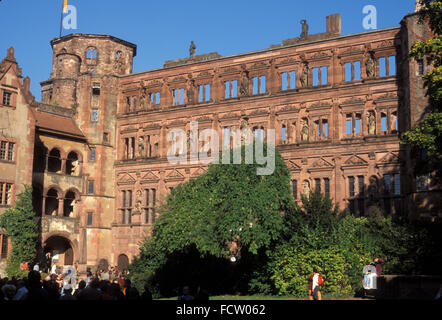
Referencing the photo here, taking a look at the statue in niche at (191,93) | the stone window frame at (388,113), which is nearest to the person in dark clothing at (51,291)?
the stone window frame at (388,113)

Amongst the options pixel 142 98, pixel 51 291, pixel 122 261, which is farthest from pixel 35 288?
pixel 142 98

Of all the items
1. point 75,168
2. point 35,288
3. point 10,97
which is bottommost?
point 35,288

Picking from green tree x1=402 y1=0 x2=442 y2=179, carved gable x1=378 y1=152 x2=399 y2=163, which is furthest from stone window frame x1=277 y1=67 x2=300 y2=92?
green tree x1=402 y1=0 x2=442 y2=179

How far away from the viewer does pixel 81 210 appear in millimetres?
51906

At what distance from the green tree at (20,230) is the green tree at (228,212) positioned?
11.6 m

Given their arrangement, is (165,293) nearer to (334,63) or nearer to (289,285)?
(289,285)

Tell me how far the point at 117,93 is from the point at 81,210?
1101 centimetres

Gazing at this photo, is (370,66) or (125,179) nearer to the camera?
(370,66)

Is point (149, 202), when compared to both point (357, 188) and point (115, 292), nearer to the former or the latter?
point (357, 188)

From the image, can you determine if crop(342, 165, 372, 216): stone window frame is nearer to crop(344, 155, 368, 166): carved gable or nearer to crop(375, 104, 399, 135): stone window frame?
crop(344, 155, 368, 166): carved gable

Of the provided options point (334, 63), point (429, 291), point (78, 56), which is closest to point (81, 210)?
point (78, 56)

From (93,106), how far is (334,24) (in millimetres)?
21823

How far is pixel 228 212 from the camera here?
3341cm

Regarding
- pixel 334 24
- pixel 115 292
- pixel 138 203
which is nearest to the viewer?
pixel 115 292
